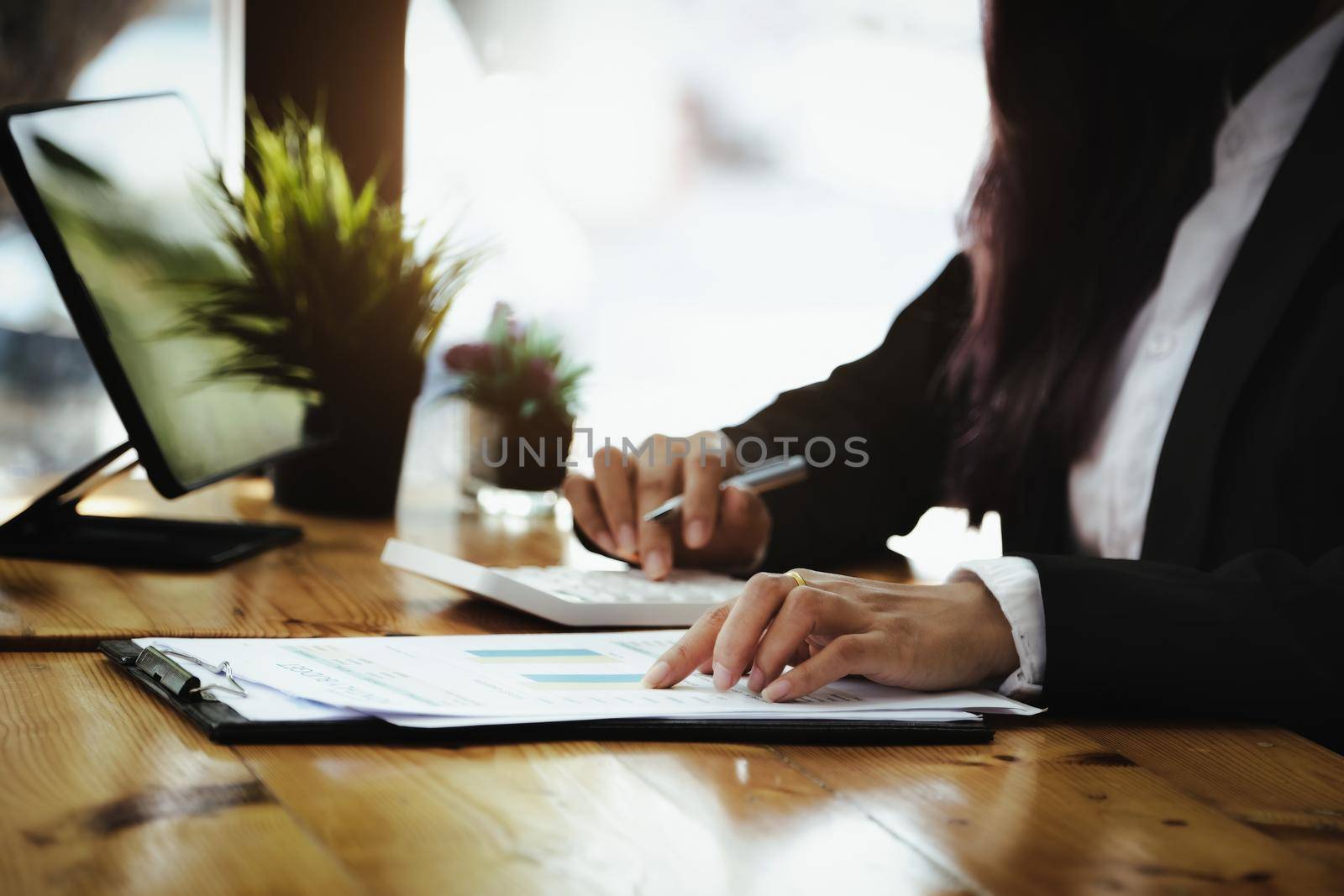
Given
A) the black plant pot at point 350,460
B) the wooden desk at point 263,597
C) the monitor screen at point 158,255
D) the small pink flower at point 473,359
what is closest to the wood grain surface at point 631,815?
the wooden desk at point 263,597

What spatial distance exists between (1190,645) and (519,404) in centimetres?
91

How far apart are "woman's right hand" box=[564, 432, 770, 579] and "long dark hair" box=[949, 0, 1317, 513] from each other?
39 centimetres

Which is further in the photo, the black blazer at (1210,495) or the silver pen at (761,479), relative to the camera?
the silver pen at (761,479)

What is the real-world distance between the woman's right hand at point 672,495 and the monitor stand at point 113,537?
0.31 m

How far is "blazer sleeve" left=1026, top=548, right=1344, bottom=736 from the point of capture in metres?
0.68

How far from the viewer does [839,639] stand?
644 millimetres

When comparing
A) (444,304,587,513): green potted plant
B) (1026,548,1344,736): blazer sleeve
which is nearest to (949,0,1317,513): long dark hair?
(444,304,587,513): green potted plant

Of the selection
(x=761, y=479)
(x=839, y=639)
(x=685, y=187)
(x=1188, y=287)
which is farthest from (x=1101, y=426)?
(x=685, y=187)

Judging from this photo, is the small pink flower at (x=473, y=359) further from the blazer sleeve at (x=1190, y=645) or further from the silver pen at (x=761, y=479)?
the blazer sleeve at (x=1190, y=645)

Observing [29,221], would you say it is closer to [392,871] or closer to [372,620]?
[372,620]

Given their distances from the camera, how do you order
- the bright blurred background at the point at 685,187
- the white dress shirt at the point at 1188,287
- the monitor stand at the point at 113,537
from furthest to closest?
1. the bright blurred background at the point at 685,187
2. the white dress shirt at the point at 1188,287
3. the monitor stand at the point at 113,537

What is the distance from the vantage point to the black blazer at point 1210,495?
0.69m

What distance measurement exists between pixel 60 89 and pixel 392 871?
207 cm

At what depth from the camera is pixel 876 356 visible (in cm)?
155
